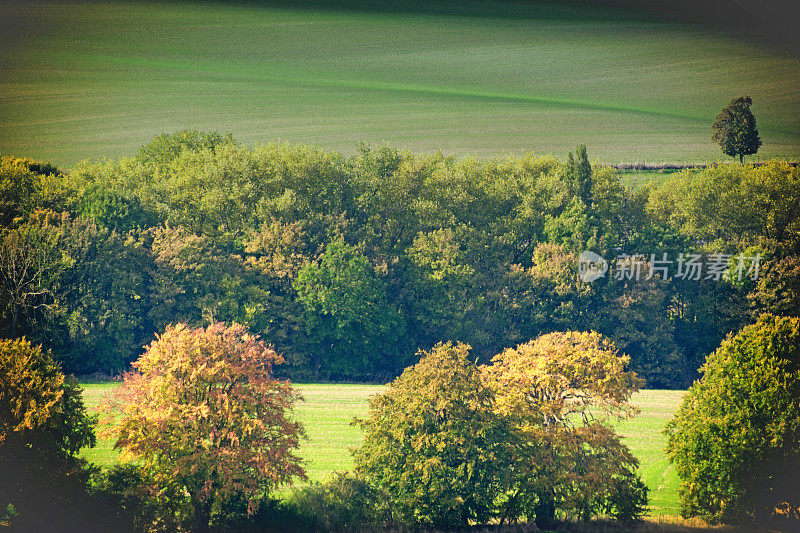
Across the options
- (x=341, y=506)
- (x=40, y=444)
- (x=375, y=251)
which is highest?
(x=375, y=251)

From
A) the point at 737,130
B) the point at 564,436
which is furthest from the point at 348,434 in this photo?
the point at 737,130

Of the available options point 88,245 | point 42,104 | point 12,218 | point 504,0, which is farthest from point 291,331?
point 42,104

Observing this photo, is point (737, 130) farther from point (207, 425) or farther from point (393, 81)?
point (207, 425)

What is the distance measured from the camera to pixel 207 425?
4738cm

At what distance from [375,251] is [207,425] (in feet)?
161

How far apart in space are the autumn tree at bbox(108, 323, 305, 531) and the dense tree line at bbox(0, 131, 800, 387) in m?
33.5

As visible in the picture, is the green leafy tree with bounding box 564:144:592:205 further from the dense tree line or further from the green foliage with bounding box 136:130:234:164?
the green foliage with bounding box 136:130:234:164

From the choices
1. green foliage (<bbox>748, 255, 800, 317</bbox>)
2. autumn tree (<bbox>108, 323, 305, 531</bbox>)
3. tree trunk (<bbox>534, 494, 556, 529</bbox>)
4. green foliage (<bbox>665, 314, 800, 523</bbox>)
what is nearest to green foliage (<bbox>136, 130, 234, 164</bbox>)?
green foliage (<bbox>748, 255, 800, 317</bbox>)

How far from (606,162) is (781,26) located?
2549 centimetres

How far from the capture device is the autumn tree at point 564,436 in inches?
1914

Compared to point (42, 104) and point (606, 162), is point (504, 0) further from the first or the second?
point (42, 104)

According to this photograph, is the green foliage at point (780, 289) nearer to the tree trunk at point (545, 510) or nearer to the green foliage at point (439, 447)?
the tree trunk at point (545, 510)

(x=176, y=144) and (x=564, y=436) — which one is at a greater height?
(x=176, y=144)

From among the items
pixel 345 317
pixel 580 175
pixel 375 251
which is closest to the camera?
pixel 345 317
